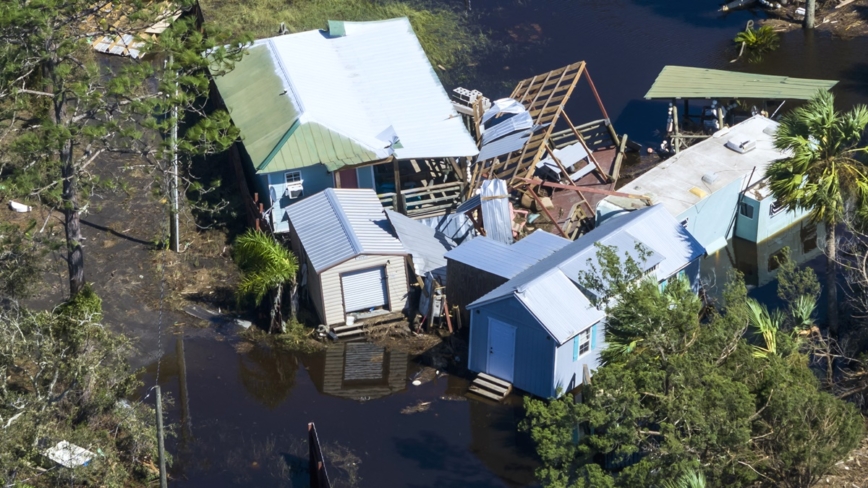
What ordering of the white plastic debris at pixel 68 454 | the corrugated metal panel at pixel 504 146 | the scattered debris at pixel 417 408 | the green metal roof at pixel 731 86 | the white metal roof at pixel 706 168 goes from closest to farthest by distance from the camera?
1. the white plastic debris at pixel 68 454
2. the scattered debris at pixel 417 408
3. the white metal roof at pixel 706 168
4. the corrugated metal panel at pixel 504 146
5. the green metal roof at pixel 731 86

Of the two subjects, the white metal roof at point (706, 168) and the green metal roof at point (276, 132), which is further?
the white metal roof at point (706, 168)

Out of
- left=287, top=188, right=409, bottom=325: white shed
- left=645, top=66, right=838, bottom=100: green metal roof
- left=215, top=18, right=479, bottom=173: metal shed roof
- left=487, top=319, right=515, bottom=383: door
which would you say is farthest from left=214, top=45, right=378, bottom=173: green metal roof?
left=645, top=66, right=838, bottom=100: green metal roof

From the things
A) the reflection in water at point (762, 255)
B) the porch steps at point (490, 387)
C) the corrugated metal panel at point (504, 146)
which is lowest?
the reflection in water at point (762, 255)

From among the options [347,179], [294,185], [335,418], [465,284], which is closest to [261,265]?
[294,185]

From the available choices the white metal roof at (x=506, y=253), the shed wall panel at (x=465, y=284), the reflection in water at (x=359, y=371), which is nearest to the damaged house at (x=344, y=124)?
the white metal roof at (x=506, y=253)

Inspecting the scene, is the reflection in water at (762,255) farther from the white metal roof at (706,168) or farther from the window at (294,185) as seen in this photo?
the window at (294,185)

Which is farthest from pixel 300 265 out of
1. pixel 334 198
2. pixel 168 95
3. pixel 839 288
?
pixel 839 288

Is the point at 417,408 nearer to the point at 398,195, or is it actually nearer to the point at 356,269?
the point at 356,269

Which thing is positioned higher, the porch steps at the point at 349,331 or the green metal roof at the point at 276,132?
the green metal roof at the point at 276,132
